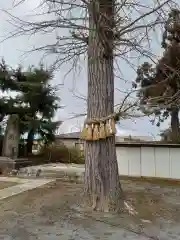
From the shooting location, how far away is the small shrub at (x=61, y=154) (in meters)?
16.2

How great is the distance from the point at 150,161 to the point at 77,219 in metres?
5.73

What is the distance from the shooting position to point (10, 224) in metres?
5.11

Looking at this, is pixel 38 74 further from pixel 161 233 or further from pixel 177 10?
pixel 161 233

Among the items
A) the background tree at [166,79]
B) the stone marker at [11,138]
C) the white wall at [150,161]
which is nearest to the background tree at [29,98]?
the stone marker at [11,138]

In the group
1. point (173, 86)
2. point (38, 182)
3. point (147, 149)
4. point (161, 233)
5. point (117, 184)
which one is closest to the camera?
point (161, 233)

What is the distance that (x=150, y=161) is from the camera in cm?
1080

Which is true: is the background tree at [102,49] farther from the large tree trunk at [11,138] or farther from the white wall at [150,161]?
the large tree trunk at [11,138]

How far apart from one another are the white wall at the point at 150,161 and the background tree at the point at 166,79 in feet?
4.03

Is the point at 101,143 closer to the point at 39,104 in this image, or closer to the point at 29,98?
the point at 29,98

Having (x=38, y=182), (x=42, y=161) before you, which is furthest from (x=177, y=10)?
(x=42, y=161)

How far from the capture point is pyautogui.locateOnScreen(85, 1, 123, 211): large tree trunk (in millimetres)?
6180

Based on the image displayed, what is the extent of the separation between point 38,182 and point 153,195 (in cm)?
355

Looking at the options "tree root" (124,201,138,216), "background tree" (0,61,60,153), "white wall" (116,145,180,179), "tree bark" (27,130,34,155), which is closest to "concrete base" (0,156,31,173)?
"background tree" (0,61,60,153)

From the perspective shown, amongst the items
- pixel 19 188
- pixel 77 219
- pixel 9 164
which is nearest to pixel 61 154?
pixel 9 164
